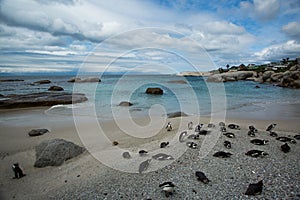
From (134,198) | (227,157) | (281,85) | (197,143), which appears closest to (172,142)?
(197,143)

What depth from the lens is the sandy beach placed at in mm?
5117

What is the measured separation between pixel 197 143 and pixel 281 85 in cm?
4360

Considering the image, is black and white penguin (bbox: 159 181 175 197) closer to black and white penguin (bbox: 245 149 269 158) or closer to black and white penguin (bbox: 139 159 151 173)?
black and white penguin (bbox: 139 159 151 173)

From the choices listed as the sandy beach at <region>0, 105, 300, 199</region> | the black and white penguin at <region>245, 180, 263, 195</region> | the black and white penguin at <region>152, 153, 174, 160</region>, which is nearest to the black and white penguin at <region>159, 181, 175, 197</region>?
the sandy beach at <region>0, 105, 300, 199</region>

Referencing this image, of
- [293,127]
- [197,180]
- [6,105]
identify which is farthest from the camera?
[6,105]

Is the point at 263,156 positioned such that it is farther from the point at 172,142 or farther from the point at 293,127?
the point at 293,127

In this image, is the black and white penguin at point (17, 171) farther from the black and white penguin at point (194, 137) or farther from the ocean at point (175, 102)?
the ocean at point (175, 102)

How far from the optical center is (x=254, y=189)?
487 centimetres

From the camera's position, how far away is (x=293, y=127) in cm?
1161

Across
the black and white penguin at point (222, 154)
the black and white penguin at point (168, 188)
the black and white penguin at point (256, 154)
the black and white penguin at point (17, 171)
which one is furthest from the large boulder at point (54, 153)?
the black and white penguin at point (256, 154)

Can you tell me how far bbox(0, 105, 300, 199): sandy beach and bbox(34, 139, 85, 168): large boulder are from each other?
23cm

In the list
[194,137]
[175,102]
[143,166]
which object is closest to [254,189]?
[143,166]

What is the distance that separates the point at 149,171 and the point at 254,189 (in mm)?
2979

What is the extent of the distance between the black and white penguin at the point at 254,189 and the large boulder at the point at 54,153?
6250 mm
